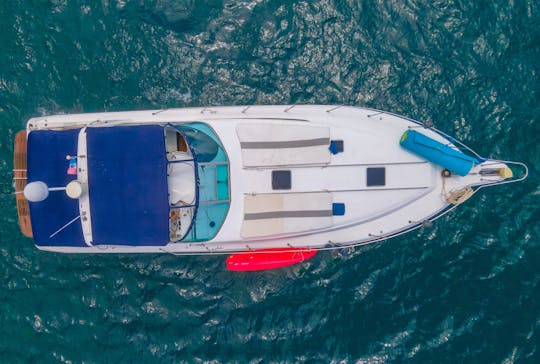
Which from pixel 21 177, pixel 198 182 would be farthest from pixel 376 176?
pixel 21 177

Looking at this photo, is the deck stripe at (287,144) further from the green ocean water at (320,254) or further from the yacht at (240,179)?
the green ocean water at (320,254)

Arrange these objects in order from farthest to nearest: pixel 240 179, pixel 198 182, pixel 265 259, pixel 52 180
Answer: pixel 265 259
pixel 240 179
pixel 198 182
pixel 52 180

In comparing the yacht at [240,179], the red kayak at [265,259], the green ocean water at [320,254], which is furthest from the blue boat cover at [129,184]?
the green ocean water at [320,254]

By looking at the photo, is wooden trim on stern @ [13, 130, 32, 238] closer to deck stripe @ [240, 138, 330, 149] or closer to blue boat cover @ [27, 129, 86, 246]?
blue boat cover @ [27, 129, 86, 246]

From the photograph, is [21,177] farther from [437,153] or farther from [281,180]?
[437,153]

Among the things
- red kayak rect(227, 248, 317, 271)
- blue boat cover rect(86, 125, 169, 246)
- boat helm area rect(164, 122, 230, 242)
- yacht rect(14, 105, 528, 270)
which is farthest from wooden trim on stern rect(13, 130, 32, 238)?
red kayak rect(227, 248, 317, 271)

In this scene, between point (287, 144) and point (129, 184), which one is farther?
point (287, 144)
